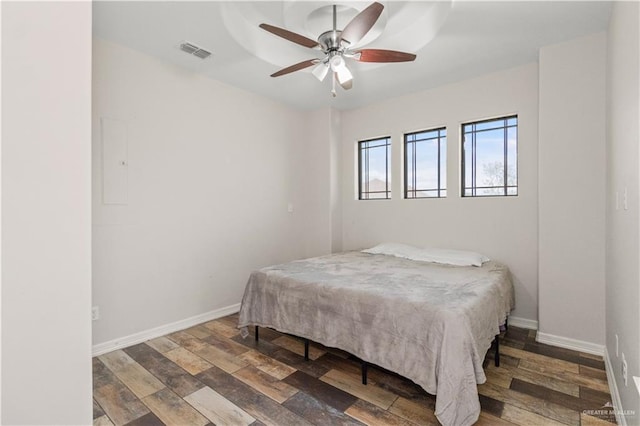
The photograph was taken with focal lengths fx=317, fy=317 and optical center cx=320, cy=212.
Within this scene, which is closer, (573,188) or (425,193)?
(573,188)

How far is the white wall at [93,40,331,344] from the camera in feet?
9.02

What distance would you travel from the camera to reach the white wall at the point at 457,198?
10.4ft

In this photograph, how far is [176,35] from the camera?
8.61ft

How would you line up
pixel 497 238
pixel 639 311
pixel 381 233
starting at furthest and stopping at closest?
pixel 381 233 → pixel 497 238 → pixel 639 311

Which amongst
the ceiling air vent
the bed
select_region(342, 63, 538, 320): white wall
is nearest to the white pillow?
the bed

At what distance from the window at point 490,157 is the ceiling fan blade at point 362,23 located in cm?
210

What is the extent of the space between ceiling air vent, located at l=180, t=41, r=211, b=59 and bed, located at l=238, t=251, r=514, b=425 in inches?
81.7

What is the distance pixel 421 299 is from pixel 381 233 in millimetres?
2298

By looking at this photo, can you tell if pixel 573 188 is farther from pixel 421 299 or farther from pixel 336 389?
pixel 336 389

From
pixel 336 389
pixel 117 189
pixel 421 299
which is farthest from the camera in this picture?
pixel 117 189

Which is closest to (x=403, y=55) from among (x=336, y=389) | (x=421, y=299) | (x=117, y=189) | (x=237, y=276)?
(x=421, y=299)

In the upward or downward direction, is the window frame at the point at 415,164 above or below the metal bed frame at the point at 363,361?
above

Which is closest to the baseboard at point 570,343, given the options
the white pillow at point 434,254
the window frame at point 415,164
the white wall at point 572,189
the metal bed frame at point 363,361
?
the white wall at point 572,189

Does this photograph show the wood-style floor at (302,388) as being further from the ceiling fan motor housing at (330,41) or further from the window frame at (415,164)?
the ceiling fan motor housing at (330,41)
